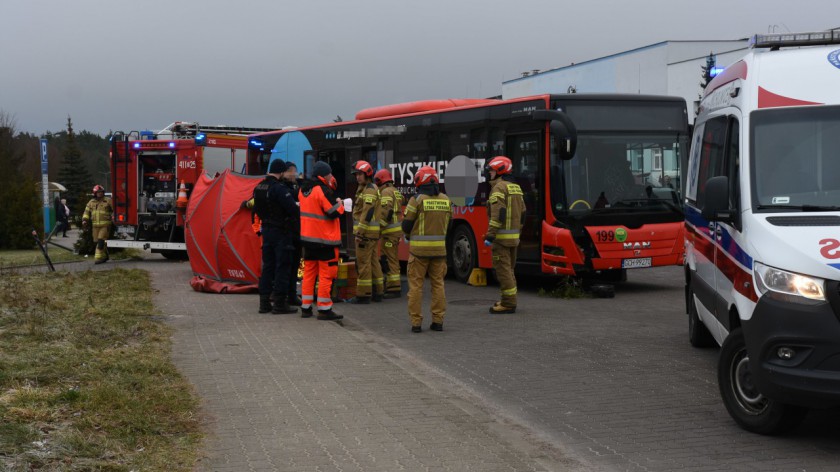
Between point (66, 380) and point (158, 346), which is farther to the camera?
point (158, 346)

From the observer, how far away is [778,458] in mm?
5785

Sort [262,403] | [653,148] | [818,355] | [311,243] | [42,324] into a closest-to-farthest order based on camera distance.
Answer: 1. [818,355]
2. [262,403]
3. [42,324]
4. [311,243]
5. [653,148]

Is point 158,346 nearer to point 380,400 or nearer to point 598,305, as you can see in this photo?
A: point 380,400

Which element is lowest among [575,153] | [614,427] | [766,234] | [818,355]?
[614,427]

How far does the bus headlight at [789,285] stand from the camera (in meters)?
5.57

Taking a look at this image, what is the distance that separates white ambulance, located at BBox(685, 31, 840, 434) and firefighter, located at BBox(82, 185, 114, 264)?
697 inches

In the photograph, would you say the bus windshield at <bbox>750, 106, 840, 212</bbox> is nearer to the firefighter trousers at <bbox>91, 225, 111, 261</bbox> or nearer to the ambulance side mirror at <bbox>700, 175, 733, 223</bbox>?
the ambulance side mirror at <bbox>700, 175, 733, 223</bbox>

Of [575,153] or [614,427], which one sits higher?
[575,153]

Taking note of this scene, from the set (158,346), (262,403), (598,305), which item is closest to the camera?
(262,403)

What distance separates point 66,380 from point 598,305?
7969 mm

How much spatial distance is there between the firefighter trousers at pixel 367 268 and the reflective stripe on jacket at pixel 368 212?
14cm

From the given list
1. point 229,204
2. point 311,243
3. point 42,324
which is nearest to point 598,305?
point 311,243

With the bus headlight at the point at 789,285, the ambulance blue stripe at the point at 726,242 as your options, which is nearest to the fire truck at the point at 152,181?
the ambulance blue stripe at the point at 726,242

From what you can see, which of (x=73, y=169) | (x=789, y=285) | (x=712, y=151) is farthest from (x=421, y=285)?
(x=73, y=169)
